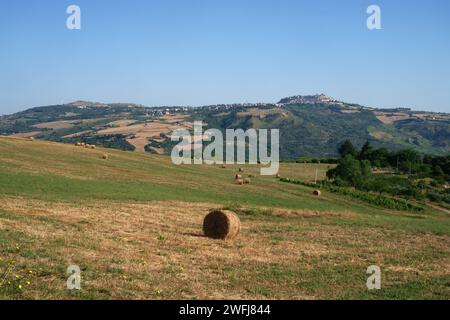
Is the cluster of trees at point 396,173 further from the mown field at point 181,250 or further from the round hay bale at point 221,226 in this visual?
the round hay bale at point 221,226

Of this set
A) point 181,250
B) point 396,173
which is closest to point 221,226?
point 181,250

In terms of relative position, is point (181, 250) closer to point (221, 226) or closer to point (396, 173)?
point (221, 226)

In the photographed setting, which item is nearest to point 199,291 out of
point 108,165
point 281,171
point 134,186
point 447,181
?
point 134,186

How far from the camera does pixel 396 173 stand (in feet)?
323

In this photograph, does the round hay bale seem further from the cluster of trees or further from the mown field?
the cluster of trees

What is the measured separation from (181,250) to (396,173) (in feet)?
295

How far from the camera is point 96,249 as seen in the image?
15.1m

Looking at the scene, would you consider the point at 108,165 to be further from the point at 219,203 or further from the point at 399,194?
the point at 399,194

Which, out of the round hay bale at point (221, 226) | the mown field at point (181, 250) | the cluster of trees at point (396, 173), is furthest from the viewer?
the cluster of trees at point (396, 173)

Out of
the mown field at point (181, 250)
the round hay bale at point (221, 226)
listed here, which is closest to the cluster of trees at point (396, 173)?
the mown field at point (181, 250)

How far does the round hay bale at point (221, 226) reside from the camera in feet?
68.8

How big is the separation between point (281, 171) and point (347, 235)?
190 ft

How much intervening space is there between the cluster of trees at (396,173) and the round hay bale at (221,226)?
53.0 metres

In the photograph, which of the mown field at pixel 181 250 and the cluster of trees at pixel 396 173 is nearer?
the mown field at pixel 181 250
